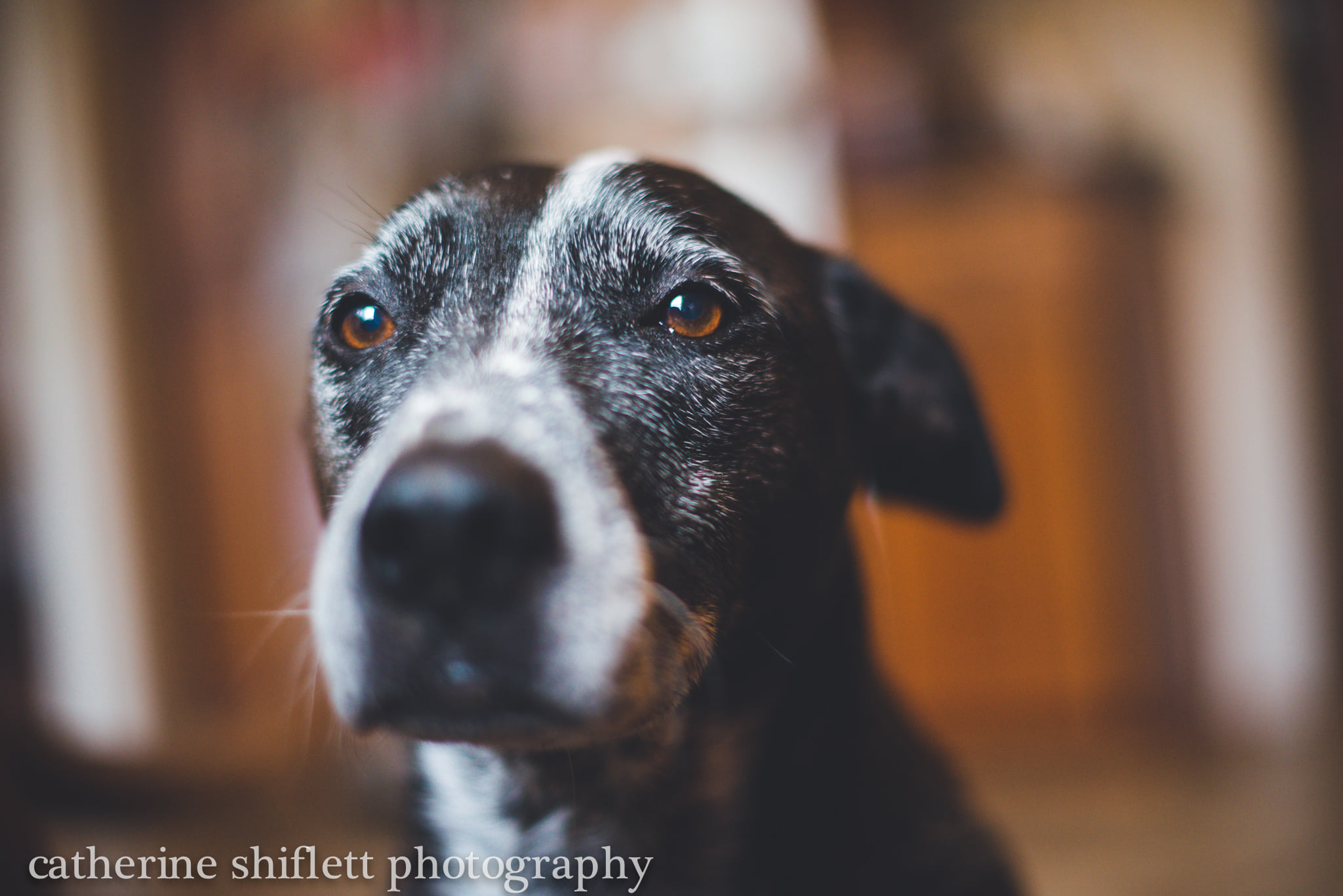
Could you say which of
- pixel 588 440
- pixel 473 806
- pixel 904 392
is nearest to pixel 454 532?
pixel 588 440

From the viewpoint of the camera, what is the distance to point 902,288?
2760 mm

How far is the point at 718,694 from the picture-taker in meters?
0.88

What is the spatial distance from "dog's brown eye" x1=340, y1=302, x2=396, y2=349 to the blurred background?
6.01ft

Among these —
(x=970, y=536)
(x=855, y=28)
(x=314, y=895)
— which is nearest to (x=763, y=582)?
(x=314, y=895)

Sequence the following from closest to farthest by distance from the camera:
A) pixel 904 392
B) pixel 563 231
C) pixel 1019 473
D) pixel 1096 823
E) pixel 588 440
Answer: pixel 588 440 < pixel 563 231 < pixel 904 392 < pixel 1096 823 < pixel 1019 473

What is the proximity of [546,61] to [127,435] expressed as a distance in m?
1.93

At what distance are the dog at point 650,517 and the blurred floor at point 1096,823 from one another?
386 mm

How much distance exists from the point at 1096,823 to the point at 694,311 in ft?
7.12

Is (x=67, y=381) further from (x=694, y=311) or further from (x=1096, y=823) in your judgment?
(x=1096, y=823)

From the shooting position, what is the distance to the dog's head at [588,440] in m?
0.60

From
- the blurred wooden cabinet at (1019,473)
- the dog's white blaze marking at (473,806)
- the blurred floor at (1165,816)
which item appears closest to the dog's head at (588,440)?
the dog's white blaze marking at (473,806)

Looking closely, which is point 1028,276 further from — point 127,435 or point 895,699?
point 127,435

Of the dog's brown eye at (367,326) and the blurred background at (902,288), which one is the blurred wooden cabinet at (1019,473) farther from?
the dog's brown eye at (367,326)

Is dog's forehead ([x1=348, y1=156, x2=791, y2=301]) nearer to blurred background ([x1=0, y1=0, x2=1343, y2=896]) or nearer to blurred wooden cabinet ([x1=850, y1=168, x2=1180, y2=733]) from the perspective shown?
blurred background ([x1=0, y1=0, x2=1343, y2=896])
